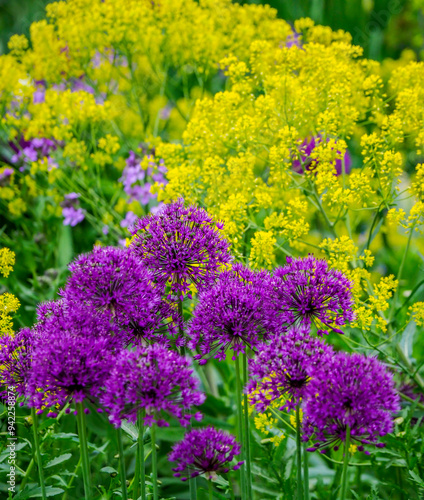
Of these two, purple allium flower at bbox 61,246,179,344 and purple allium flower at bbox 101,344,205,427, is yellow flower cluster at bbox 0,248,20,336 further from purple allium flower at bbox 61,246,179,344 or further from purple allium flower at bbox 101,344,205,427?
purple allium flower at bbox 101,344,205,427

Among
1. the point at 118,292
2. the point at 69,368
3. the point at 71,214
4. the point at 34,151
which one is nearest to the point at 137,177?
the point at 71,214

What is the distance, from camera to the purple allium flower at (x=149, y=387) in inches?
42.5

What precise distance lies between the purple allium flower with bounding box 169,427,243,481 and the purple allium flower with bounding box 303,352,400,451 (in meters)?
0.15

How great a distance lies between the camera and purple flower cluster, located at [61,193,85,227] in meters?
3.11

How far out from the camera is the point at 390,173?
2043 mm

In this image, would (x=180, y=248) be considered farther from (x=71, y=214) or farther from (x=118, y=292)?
(x=71, y=214)

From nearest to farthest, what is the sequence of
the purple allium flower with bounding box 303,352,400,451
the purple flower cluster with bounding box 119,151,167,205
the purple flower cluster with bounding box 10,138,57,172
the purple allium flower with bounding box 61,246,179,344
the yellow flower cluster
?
the purple allium flower with bounding box 303,352,400,451, the purple allium flower with bounding box 61,246,179,344, the yellow flower cluster, the purple flower cluster with bounding box 119,151,167,205, the purple flower cluster with bounding box 10,138,57,172

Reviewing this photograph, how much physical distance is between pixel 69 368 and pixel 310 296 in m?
0.54

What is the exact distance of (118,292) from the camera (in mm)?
1263

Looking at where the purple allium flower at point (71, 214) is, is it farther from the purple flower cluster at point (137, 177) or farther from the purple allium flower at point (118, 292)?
the purple allium flower at point (118, 292)

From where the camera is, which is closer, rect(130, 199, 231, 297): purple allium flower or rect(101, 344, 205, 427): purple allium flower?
rect(101, 344, 205, 427): purple allium flower

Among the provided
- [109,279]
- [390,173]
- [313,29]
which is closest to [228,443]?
[109,279]

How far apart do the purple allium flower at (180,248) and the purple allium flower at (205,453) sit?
362 millimetres

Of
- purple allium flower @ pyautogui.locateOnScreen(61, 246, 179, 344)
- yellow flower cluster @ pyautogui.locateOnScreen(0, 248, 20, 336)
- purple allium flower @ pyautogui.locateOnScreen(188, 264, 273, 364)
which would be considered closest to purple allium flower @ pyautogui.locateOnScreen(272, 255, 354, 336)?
purple allium flower @ pyautogui.locateOnScreen(188, 264, 273, 364)
